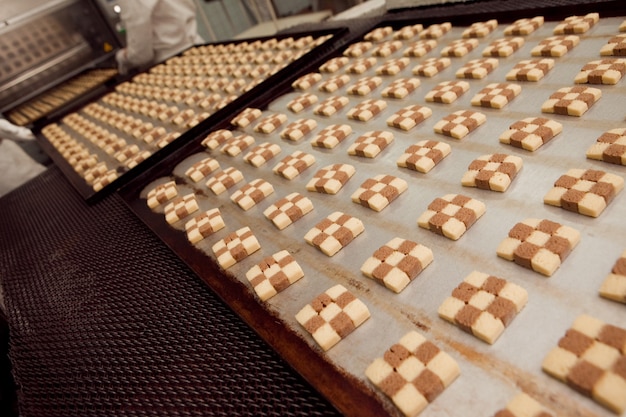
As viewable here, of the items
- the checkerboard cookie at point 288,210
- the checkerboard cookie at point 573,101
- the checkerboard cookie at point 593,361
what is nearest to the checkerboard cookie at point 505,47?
the checkerboard cookie at point 573,101

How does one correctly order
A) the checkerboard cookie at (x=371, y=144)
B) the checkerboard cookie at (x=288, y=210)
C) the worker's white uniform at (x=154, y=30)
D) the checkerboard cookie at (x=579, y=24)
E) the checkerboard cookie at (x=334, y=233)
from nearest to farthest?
the checkerboard cookie at (x=334, y=233), the checkerboard cookie at (x=288, y=210), the checkerboard cookie at (x=371, y=144), the checkerboard cookie at (x=579, y=24), the worker's white uniform at (x=154, y=30)

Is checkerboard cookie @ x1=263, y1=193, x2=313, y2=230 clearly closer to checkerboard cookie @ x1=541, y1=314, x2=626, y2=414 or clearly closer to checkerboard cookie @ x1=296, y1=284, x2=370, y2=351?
checkerboard cookie @ x1=296, y1=284, x2=370, y2=351

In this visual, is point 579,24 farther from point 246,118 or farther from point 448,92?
point 246,118

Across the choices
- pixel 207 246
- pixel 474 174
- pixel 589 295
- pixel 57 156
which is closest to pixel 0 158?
pixel 57 156

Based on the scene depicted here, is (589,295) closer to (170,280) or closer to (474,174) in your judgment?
(474,174)

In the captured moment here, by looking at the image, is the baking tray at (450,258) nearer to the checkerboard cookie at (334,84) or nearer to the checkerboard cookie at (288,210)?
the checkerboard cookie at (288,210)

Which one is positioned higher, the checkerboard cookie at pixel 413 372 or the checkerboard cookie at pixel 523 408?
the checkerboard cookie at pixel 413 372

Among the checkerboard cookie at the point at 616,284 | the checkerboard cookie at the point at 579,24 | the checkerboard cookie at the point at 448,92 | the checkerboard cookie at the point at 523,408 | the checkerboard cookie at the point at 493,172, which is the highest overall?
the checkerboard cookie at the point at 579,24

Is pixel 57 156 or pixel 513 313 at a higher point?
pixel 57 156
